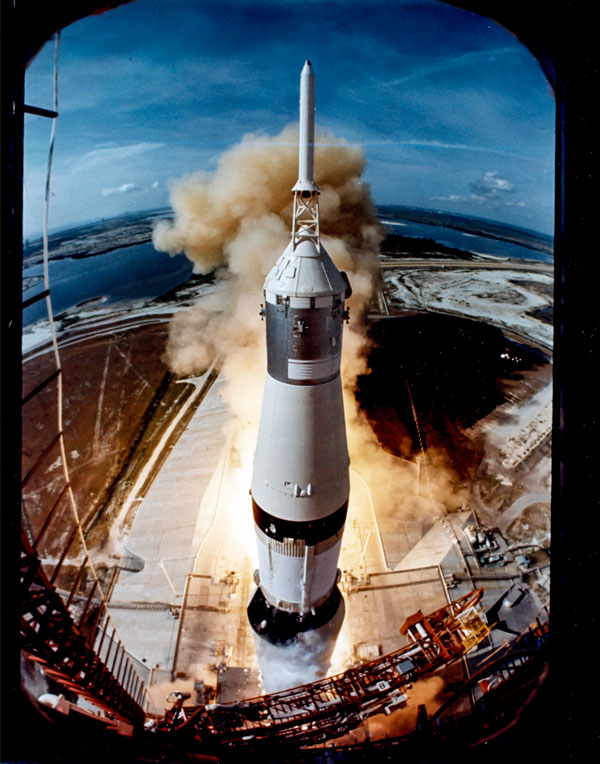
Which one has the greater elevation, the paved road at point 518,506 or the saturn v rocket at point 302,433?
the saturn v rocket at point 302,433

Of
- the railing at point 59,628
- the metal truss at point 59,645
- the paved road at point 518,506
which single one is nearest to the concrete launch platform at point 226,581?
the railing at point 59,628

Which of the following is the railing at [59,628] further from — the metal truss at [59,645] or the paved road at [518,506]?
the paved road at [518,506]

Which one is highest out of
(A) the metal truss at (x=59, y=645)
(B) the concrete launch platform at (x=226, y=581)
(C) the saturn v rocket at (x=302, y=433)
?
(C) the saturn v rocket at (x=302, y=433)

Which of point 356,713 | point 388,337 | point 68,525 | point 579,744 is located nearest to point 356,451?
point 388,337

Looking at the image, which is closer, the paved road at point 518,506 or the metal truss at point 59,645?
the metal truss at point 59,645

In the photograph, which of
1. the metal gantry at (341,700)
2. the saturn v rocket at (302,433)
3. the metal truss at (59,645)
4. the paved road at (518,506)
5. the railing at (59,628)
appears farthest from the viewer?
the paved road at (518,506)

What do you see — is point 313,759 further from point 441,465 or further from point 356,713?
point 441,465
